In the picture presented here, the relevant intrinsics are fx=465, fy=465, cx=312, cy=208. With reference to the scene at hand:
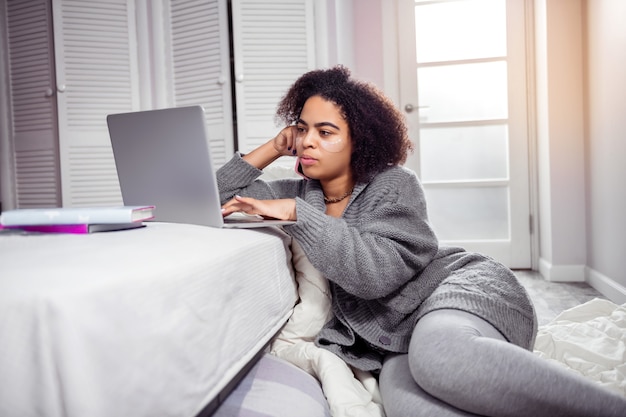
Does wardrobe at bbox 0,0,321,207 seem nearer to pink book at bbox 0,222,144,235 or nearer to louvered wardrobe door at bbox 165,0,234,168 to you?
louvered wardrobe door at bbox 165,0,234,168

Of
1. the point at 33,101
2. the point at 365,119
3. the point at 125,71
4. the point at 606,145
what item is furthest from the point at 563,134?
the point at 33,101

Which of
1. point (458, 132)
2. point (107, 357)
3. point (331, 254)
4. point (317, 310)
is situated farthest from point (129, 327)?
point (458, 132)

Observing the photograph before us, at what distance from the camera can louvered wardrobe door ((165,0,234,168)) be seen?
2.82 metres

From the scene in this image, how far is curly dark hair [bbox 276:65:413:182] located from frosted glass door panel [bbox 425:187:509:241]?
2.10 meters

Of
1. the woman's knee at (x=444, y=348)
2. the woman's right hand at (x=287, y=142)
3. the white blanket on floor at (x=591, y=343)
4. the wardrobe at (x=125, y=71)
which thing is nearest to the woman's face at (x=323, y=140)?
the woman's right hand at (x=287, y=142)

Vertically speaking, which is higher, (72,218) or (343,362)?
(72,218)

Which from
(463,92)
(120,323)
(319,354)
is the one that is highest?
(463,92)

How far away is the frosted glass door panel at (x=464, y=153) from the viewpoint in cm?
326

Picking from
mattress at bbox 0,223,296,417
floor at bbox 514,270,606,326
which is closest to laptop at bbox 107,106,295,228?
mattress at bbox 0,223,296,417

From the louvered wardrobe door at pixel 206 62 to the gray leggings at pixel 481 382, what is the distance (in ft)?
7.26

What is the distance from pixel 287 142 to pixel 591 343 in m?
1.03

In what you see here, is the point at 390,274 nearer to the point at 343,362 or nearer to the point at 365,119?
the point at 343,362

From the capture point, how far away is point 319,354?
3.30 ft

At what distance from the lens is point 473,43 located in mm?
3250
